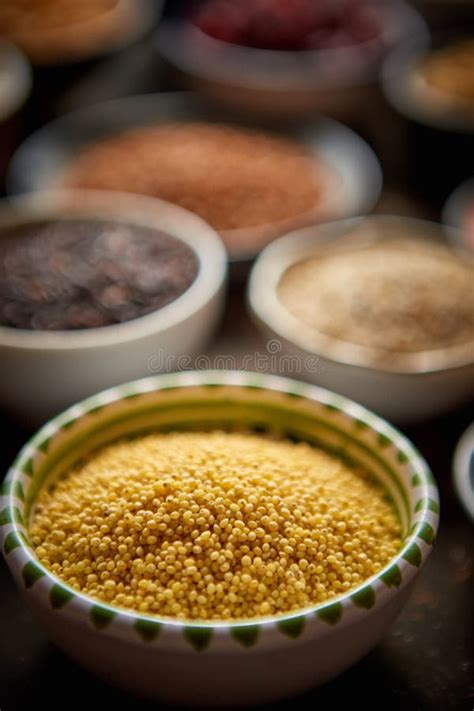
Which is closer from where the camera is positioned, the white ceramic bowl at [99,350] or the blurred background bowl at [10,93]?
the white ceramic bowl at [99,350]

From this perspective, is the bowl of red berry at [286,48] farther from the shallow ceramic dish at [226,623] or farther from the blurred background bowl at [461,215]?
the shallow ceramic dish at [226,623]

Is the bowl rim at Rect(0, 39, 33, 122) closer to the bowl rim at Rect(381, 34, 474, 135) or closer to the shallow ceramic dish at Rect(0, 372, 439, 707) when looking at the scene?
the bowl rim at Rect(381, 34, 474, 135)

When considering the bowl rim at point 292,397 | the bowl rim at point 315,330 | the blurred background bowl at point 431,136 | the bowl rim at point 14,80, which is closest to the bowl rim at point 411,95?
the blurred background bowl at point 431,136

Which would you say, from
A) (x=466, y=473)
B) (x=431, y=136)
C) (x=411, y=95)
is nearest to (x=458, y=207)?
(x=431, y=136)

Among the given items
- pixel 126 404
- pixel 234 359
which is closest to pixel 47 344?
pixel 126 404

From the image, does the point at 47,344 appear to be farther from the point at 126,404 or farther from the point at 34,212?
the point at 34,212

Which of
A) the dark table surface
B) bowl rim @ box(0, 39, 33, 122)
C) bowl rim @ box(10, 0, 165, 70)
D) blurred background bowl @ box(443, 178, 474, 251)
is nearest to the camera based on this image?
the dark table surface

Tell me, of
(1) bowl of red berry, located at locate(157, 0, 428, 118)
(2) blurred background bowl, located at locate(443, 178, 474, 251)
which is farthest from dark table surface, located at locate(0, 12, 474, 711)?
(1) bowl of red berry, located at locate(157, 0, 428, 118)

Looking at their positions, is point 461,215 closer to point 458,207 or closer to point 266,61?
point 458,207
